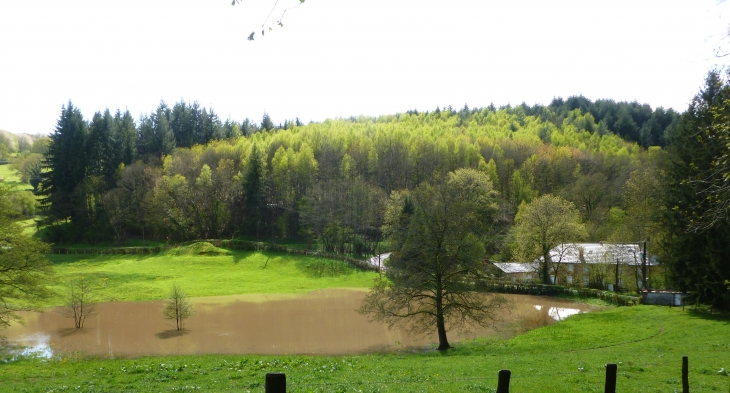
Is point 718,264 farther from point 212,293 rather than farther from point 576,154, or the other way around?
point 576,154

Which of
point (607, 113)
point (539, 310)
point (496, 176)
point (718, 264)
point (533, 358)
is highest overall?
point (607, 113)

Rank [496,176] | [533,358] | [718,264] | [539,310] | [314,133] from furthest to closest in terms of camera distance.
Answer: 1. [314,133]
2. [496,176]
3. [539,310]
4. [718,264]
5. [533,358]

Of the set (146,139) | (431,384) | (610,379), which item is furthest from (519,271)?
(146,139)

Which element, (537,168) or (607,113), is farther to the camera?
(607,113)

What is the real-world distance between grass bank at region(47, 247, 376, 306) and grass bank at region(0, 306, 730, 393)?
23019 mm

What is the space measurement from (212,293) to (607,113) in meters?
124

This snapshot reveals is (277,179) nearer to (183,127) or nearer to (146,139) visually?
(146,139)

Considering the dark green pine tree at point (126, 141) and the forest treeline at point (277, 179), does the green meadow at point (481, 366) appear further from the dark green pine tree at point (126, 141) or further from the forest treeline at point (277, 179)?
the dark green pine tree at point (126, 141)

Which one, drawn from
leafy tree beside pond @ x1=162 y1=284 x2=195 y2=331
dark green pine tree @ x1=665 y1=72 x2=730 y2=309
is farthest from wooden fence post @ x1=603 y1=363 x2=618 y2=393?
leafy tree beside pond @ x1=162 y1=284 x2=195 y2=331

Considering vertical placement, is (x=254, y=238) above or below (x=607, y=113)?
below

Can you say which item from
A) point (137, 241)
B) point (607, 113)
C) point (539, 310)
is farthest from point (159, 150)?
point (607, 113)

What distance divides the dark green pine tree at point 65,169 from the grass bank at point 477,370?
185 feet

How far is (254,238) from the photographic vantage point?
75812 millimetres

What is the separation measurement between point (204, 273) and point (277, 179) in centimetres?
2548
